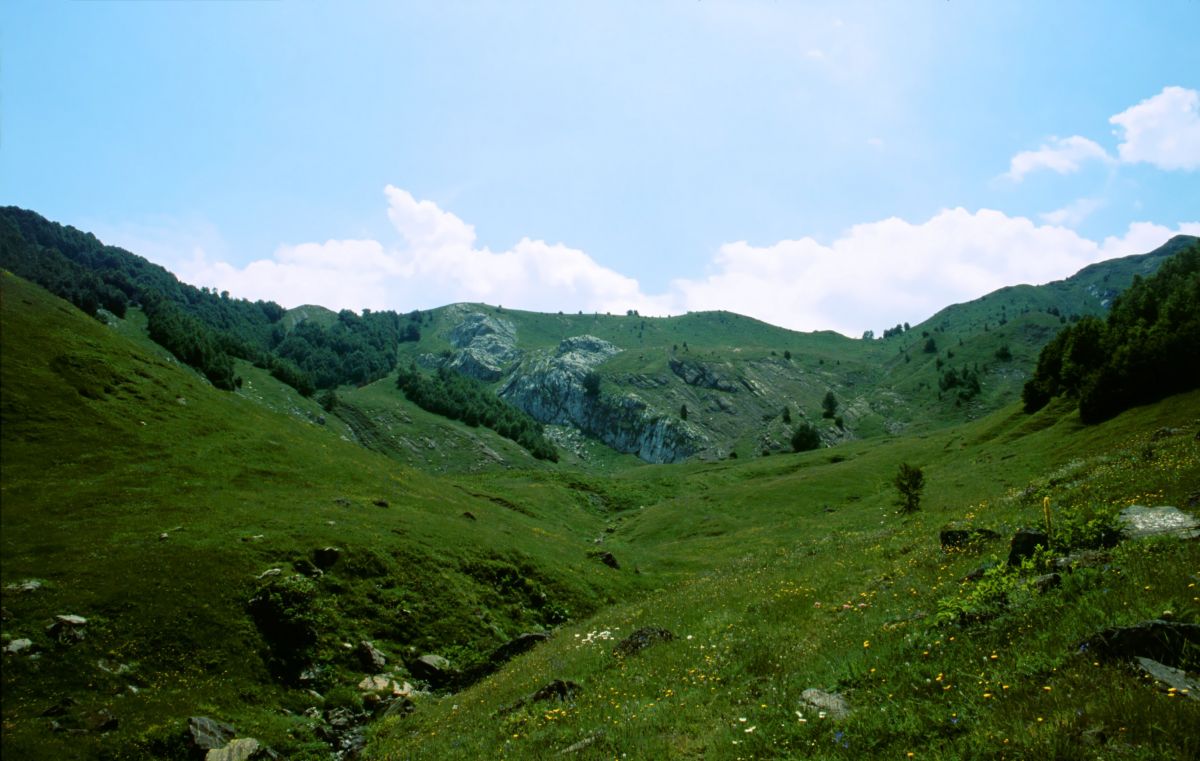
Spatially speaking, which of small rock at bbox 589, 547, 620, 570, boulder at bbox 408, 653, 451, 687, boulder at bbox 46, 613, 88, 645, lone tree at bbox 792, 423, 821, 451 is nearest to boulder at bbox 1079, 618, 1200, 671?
boulder at bbox 46, 613, 88, 645

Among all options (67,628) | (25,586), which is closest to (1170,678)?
(25,586)

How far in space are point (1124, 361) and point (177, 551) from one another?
92.4 m

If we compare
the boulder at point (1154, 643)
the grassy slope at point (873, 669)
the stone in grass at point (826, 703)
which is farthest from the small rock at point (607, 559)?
the boulder at point (1154, 643)

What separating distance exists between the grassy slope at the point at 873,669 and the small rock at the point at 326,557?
473 inches

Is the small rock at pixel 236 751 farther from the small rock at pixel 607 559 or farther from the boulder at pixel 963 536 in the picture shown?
the small rock at pixel 607 559

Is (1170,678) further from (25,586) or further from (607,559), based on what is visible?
(607,559)

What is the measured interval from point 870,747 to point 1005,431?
102587mm

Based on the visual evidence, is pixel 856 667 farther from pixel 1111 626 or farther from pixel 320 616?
pixel 320 616

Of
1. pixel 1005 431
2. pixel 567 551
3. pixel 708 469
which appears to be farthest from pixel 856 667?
pixel 708 469

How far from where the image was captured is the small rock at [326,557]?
29.1m

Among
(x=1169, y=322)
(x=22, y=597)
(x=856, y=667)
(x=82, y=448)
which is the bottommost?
(x=856, y=667)

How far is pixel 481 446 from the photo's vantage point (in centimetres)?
18375

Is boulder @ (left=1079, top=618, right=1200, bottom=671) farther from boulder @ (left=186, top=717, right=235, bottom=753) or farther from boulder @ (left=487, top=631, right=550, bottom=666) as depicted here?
boulder @ (left=487, top=631, right=550, bottom=666)

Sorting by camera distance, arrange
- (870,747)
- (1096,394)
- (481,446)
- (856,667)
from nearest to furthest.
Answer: (870,747)
(856,667)
(1096,394)
(481,446)
